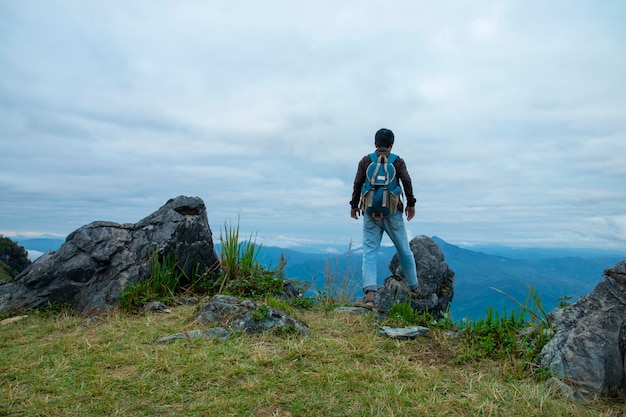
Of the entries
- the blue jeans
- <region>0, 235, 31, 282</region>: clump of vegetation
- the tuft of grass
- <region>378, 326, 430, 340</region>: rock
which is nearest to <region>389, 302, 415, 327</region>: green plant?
<region>378, 326, 430, 340</region>: rock

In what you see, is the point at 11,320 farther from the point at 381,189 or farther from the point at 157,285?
the point at 381,189

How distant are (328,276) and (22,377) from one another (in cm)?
594

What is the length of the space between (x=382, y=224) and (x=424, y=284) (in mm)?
1365

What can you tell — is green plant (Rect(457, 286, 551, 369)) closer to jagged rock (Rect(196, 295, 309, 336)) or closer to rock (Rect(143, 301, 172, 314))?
jagged rock (Rect(196, 295, 309, 336))

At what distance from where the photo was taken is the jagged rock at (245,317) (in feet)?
18.2

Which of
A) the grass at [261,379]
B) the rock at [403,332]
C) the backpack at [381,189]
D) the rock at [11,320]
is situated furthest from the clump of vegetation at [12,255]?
the rock at [403,332]

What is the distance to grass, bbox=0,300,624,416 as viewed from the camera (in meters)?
3.69

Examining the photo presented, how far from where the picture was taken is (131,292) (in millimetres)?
7008

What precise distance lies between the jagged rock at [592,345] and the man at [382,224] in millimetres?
2605

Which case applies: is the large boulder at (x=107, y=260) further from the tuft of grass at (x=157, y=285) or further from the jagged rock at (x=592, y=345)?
the jagged rock at (x=592, y=345)

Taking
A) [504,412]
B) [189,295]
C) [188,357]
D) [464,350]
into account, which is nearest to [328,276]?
[189,295]

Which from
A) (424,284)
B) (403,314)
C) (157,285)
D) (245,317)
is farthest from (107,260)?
(424,284)

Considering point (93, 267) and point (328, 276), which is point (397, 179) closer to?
point (328, 276)

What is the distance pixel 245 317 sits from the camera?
5652 mm
